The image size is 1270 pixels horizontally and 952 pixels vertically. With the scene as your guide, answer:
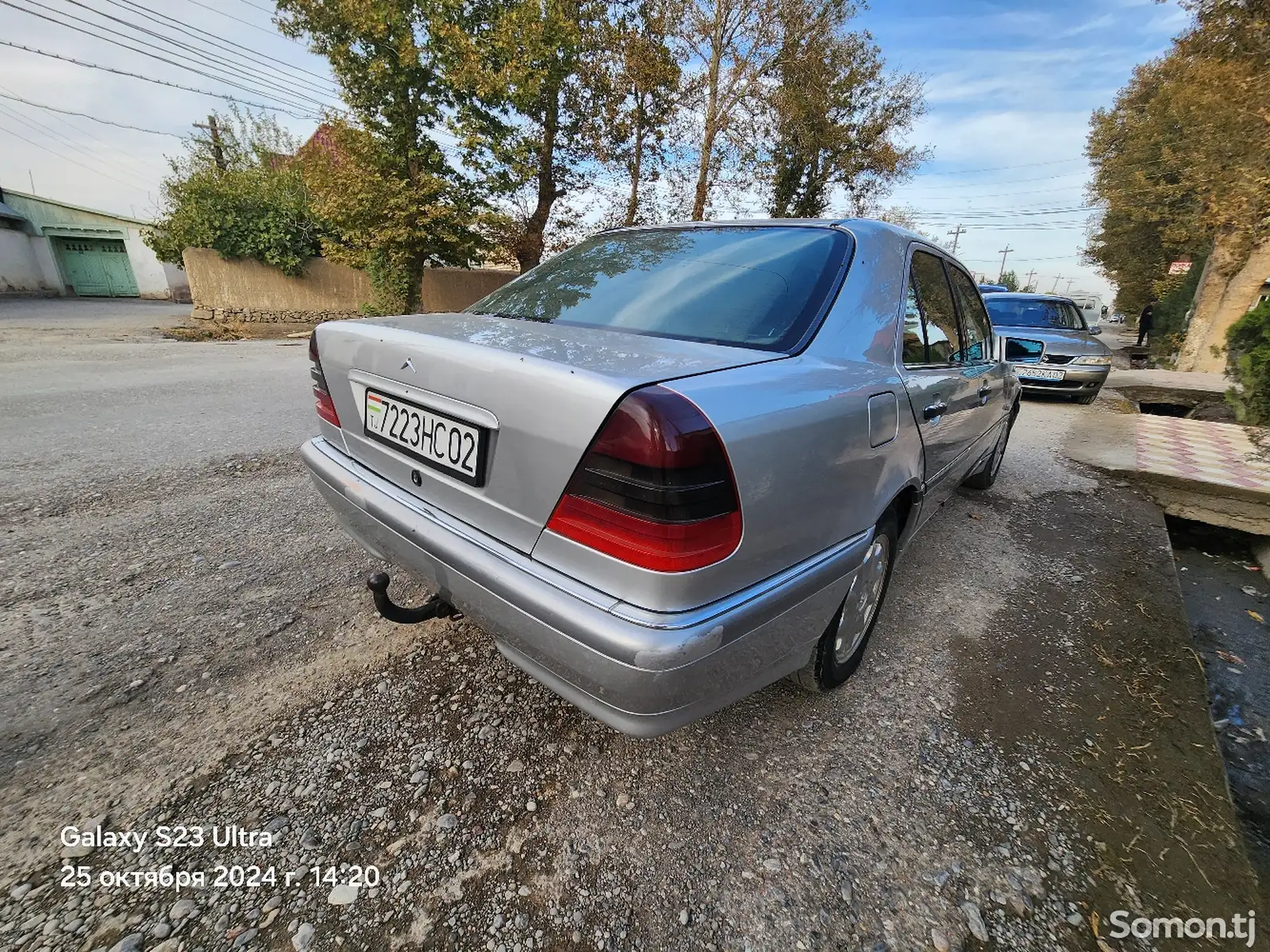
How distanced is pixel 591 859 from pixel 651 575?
0.78m

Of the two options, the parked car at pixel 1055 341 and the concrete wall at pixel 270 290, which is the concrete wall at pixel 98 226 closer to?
the concrete wall at pixel 270 290

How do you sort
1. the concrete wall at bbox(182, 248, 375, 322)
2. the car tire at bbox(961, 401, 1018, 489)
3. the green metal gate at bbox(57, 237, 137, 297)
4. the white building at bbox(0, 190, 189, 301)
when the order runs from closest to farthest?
the car tire at bbox(961, 401, 1018, 489) → the concrete wall at bbox(182, 248, 375, 322) → the white building at bbox(0, 190, 189, 301) → the green metal gate at bbox(57, 237, 137, 297)

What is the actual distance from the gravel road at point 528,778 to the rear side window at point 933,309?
1198 mm

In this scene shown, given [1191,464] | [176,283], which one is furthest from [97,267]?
[1191,464]

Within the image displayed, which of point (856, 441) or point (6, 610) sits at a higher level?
point (856, 441)

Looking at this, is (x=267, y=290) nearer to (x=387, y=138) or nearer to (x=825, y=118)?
(x=387, y=138)

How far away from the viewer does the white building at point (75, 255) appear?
2100 cm

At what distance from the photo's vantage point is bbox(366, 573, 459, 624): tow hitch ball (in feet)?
4.96

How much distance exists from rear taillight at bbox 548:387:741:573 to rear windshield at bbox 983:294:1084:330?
30.6 feet

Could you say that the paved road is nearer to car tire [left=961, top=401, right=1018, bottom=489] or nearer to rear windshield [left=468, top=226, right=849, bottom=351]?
rear windshield [left=468, top=226, right=849, bottom=351]

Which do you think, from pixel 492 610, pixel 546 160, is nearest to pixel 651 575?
pixel 492 610

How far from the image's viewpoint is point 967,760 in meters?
1.74

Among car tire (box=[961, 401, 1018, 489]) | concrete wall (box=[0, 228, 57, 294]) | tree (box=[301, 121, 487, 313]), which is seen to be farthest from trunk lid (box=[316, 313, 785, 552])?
concrete wall (box=[0, 228, 57, 294])

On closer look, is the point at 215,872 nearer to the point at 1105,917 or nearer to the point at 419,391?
the point at 419,391
